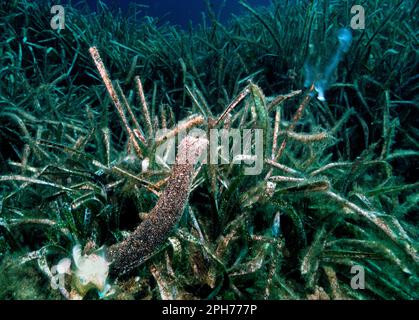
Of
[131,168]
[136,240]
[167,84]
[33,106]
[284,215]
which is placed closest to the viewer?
[136,240]

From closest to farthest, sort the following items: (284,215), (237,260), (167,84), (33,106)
→ (237,260) → (284,215) → (33,106) → (167,84)

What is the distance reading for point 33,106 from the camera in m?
3.21

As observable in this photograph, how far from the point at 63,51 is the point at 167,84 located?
1.64 metres

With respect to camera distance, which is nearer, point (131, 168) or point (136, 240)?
point (136, 240)

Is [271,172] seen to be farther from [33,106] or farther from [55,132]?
[33,106]

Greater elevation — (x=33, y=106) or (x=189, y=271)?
(x=33, y=106)

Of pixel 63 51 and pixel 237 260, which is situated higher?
pixel 63 51

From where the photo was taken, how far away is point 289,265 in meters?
1.78

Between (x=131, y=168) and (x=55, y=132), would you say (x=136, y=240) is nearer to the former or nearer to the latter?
(x=131, y=168)

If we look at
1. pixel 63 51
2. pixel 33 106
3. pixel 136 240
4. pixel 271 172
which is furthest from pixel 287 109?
pixel 63 51

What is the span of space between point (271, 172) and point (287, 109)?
142cm
